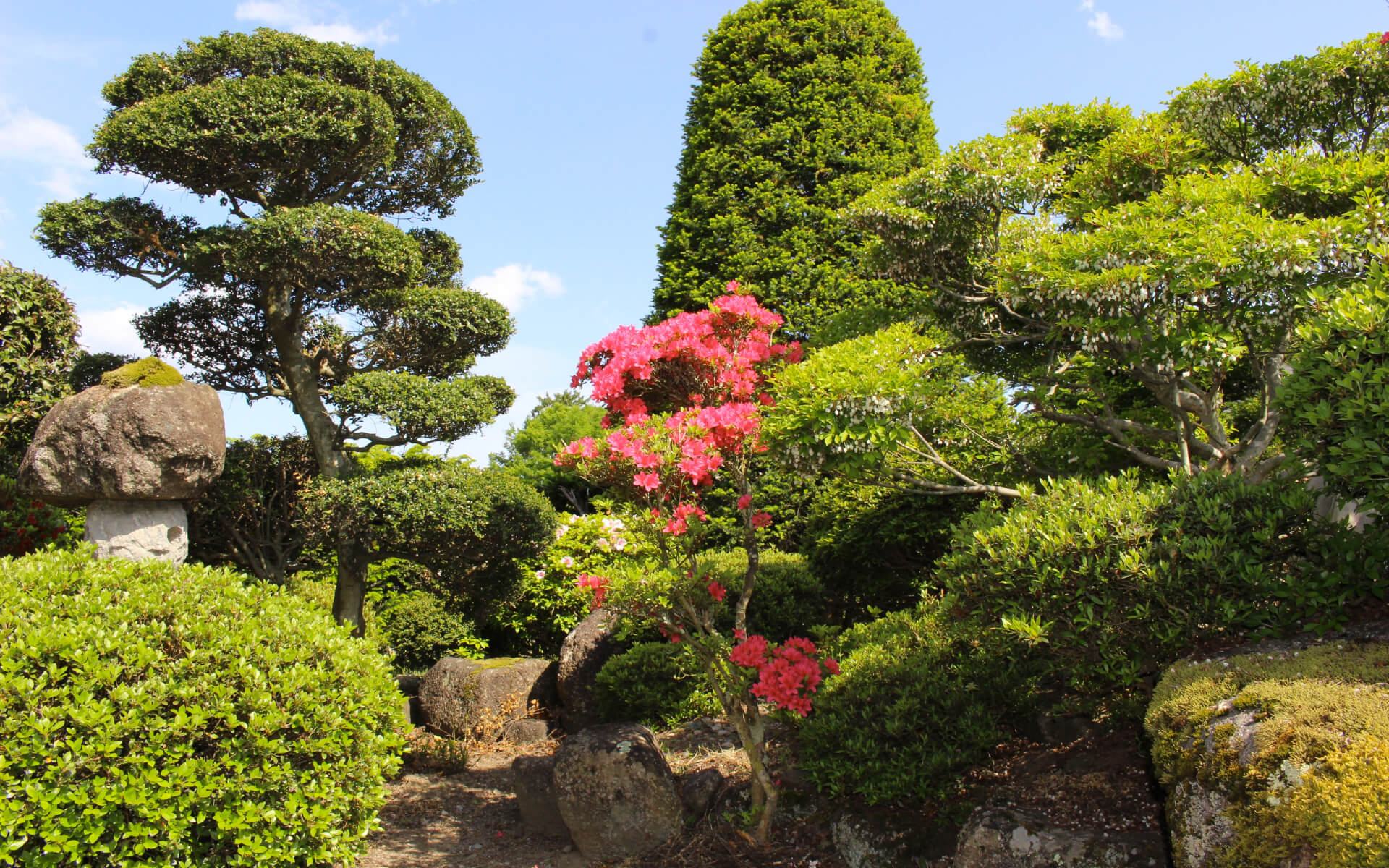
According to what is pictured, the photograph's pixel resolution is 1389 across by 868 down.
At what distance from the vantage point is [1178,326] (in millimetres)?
4855

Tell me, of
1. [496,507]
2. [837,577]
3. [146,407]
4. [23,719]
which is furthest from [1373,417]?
[146,407]

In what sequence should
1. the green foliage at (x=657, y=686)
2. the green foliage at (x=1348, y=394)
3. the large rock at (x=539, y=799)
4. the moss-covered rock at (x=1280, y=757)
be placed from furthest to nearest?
the green foliage at (x=657, y=686) < the large rock at (x=539, y=799) < the green foliage at (x=1348, y=394) < the moss-covered rock at (x=1280, y=757)

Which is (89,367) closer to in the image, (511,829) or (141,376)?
(141,376)

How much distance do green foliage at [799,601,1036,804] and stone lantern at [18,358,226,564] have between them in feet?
19.9

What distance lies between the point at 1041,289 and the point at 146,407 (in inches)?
289

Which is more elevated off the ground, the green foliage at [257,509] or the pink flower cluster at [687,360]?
the pink flower cluster at [687,360]

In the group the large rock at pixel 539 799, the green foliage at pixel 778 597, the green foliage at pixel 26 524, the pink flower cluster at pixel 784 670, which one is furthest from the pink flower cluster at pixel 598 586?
the green foliage at pixel 26 524

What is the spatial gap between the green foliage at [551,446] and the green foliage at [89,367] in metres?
9.16

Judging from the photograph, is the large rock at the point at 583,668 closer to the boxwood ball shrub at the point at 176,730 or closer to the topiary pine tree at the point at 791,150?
the boxwood ball shrub at the point at 176,730

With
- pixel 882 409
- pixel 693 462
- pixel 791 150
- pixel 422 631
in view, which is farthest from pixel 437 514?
pixel 791 150

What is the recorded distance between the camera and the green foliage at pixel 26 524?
8711mm

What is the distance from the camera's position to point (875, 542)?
8047 mm

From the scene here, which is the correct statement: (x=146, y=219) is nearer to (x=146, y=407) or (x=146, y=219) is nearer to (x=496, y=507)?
(x=146, y=407)

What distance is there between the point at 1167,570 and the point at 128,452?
804 cm
